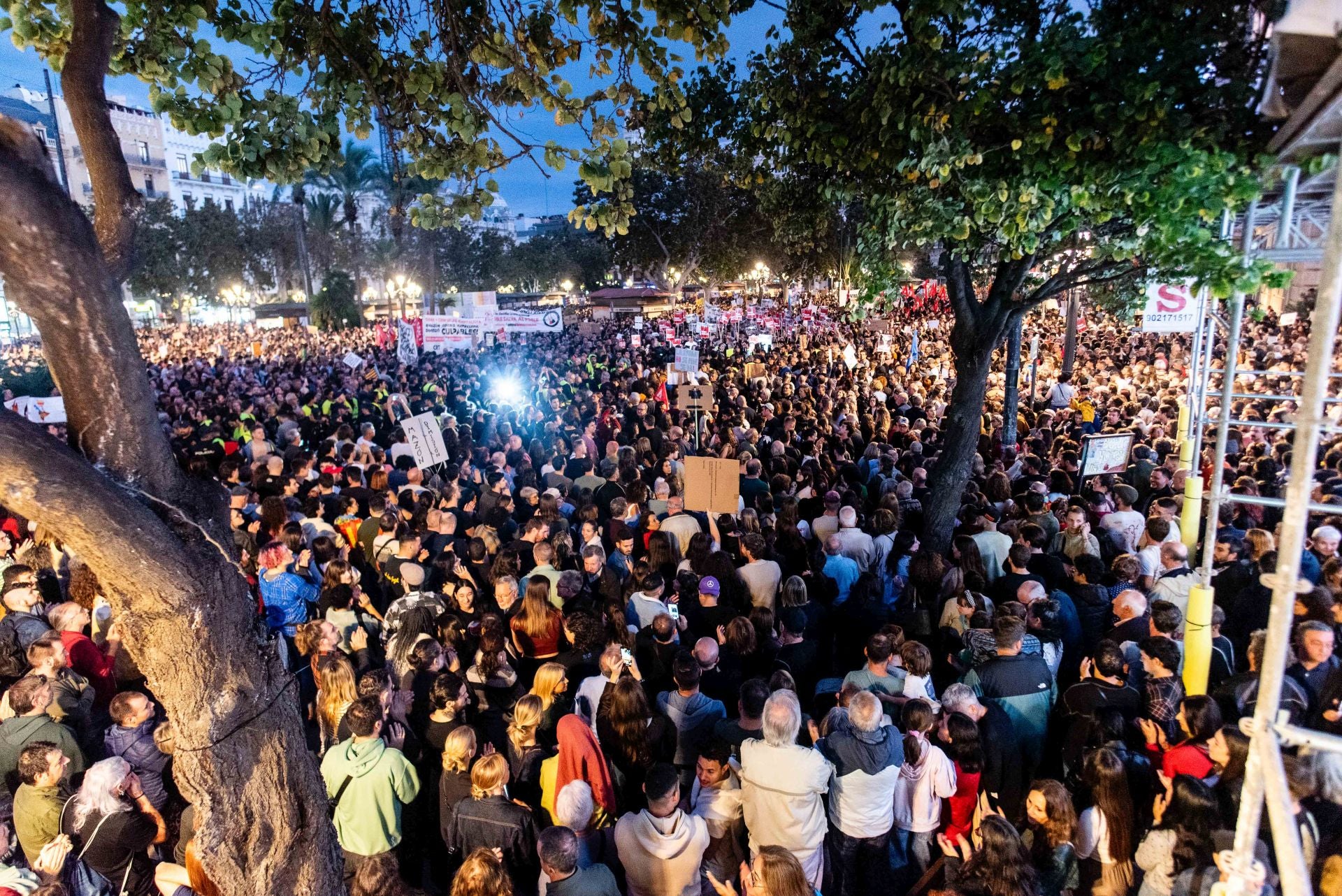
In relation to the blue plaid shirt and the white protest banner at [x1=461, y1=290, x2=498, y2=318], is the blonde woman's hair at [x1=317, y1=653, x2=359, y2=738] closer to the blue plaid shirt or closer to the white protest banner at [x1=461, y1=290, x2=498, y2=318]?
the blue plaid shirt

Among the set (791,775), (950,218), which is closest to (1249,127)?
(950,218)

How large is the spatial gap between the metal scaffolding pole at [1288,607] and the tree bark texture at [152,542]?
3307 mm

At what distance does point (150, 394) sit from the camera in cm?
277

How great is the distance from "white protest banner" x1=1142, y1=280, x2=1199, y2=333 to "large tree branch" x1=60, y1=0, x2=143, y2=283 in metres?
10.7

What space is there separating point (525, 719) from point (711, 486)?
3613 mm

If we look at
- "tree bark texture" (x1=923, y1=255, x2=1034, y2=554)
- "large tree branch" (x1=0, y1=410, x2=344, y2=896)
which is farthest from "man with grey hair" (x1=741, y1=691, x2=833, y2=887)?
"tree bark texture" (x1=923, y1=255, x2=1034, y2=554)

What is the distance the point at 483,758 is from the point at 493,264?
2313 inches

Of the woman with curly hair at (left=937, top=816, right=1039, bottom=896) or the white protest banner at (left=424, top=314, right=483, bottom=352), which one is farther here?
the white protest banner at (left=424, top=314, right=483, bottom=352)

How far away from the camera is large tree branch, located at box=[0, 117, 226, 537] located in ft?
7.66

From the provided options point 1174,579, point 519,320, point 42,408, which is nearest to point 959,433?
point 1174,579

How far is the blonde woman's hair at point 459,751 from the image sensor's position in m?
4.09

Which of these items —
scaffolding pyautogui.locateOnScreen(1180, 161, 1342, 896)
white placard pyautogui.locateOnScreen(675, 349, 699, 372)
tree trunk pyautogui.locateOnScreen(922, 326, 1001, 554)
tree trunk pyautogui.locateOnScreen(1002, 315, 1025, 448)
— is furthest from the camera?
white placard pyautogui.locateOnScreen(675, 349, 699, 372)

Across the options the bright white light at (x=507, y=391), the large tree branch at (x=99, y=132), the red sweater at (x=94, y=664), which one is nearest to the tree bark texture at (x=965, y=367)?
the large tree branch at (x=99, y=132)

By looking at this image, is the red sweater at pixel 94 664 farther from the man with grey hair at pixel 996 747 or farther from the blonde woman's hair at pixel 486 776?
the man with grey hair at pixel 996 747
